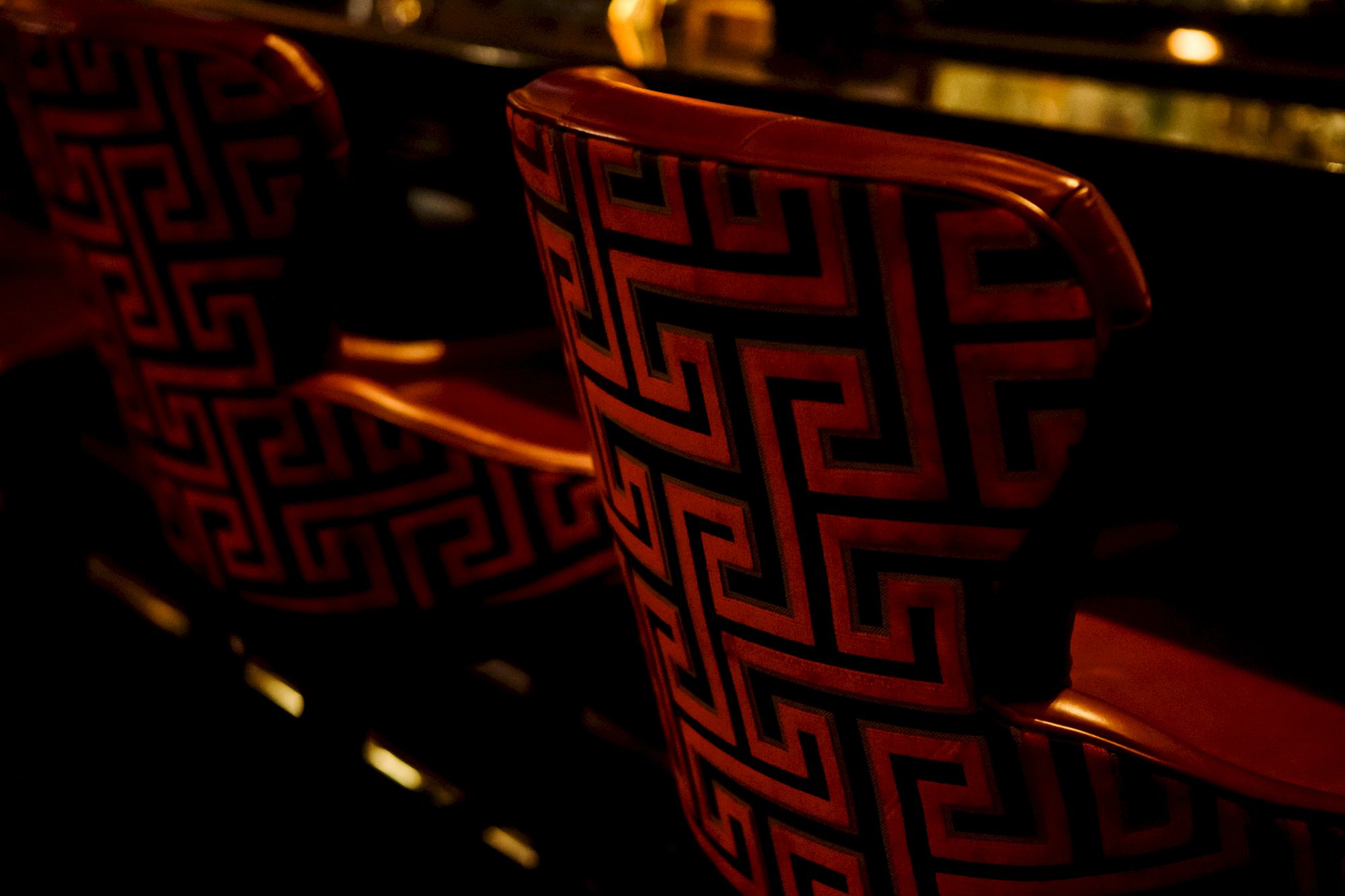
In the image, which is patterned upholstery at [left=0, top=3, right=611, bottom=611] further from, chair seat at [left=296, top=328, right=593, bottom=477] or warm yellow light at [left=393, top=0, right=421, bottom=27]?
warm yellow light at [left=393, top=0, right=421, bottom=27]

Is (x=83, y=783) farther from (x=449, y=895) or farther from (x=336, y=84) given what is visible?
(x=336, y=84)

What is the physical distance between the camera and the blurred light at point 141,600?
2.27 meters

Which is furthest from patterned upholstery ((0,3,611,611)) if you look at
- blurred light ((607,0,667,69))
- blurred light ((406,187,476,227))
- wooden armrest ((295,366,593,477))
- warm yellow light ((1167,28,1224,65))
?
warm yellow light ((1167,28,1224,65))

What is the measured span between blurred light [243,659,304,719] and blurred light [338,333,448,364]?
750 mm

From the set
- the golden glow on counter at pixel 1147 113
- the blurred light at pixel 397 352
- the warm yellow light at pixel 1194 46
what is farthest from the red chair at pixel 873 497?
the warm yellow light at pixel 1194 46

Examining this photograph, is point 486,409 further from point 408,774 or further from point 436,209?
point 436,209

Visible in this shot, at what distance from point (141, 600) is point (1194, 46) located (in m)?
2.34

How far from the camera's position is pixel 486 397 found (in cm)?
143

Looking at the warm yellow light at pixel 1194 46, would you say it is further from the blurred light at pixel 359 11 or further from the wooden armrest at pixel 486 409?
the blurred light at pixel 359 11

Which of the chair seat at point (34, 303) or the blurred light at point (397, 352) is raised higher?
the chair seat at point (34, 303)

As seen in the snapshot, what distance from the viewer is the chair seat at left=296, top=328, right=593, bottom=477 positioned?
1.16 metres

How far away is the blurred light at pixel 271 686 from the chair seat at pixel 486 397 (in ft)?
2.66

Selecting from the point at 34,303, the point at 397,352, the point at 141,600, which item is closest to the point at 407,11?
the point at 34,303

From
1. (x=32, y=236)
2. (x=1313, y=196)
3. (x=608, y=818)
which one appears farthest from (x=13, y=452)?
(x=1313, y=196)
